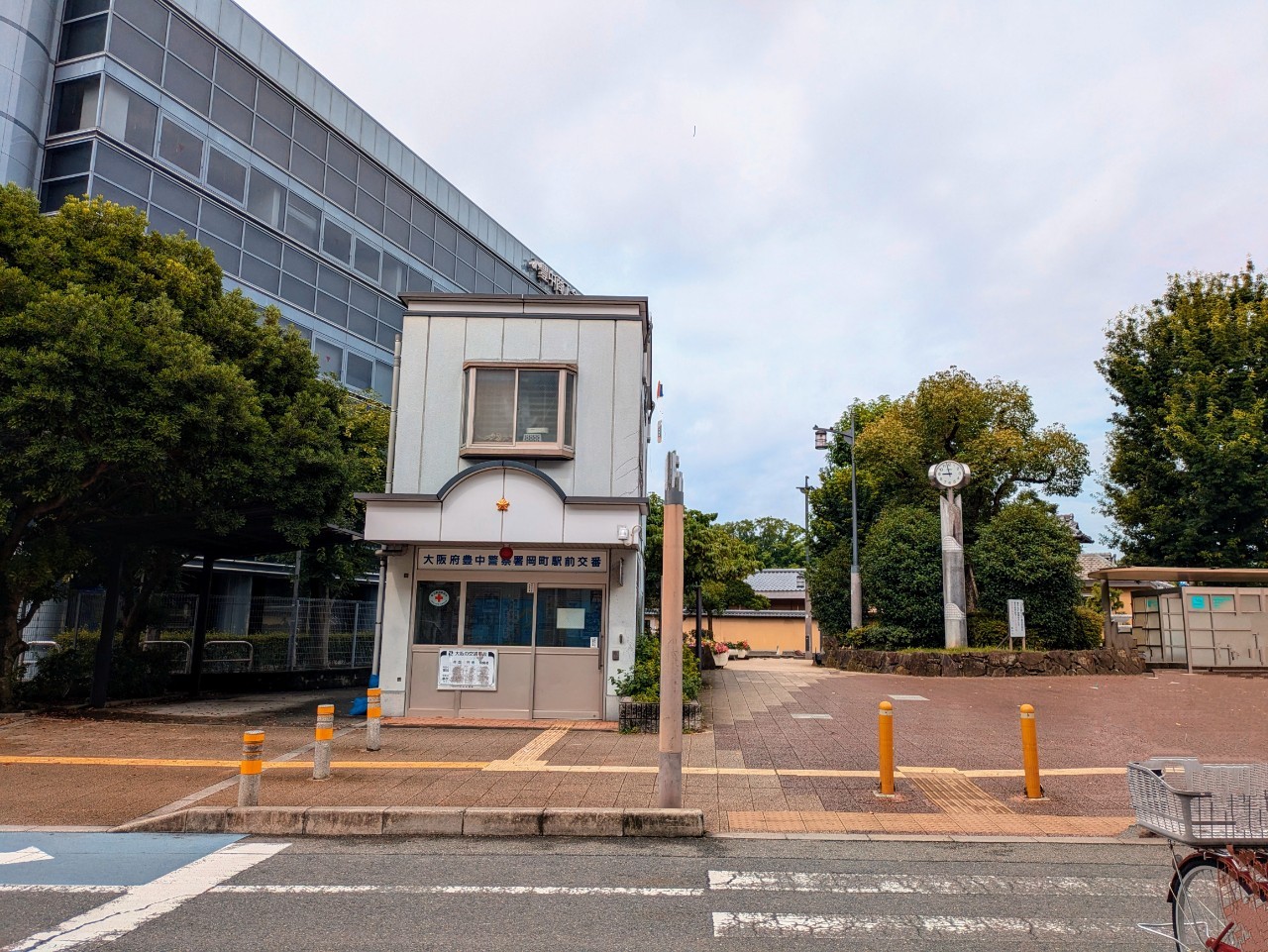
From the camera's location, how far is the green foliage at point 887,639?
82.9ft

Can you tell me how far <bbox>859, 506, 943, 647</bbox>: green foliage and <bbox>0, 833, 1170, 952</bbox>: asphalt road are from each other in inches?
726

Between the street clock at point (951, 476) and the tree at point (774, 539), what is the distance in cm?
5484

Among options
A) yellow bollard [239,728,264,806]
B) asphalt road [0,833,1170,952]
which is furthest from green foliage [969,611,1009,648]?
yellow bollard [239,728,264,806]

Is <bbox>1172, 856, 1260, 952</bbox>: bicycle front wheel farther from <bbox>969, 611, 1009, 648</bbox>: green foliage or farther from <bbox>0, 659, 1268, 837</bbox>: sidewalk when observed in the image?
<bbox>969, 611, 1009, 648</bbox>: green foliage

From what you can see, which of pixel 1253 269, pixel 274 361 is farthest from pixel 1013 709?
pixel 1253 269

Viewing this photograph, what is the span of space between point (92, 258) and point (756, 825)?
12.9 meters

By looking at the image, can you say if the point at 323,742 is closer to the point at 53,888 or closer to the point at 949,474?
the point at 53,888

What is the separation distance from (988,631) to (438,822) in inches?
803

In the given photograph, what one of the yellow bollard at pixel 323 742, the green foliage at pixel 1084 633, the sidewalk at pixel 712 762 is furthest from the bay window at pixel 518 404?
the green foliage at pixel 1084 633

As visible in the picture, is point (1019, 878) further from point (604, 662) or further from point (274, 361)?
point (274, 361)

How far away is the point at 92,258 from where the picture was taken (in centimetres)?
1359

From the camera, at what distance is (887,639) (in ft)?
83.5

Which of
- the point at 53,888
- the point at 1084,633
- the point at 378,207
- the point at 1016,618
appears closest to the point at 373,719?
the point at 53,888

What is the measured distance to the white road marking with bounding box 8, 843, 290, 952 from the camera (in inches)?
200
